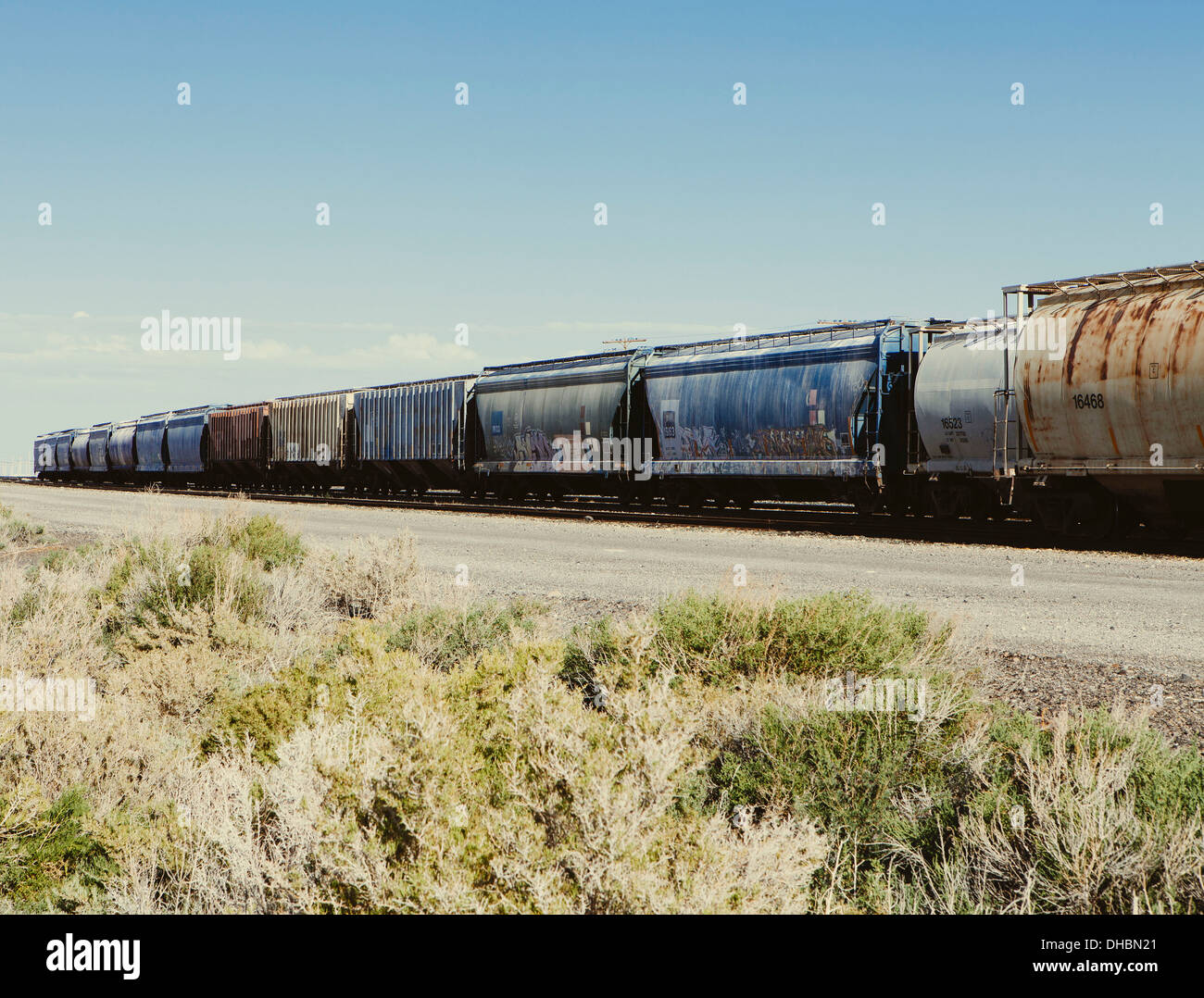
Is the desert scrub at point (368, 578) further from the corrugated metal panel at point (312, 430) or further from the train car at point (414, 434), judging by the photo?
the corrugated metal panel at point (312, 430)

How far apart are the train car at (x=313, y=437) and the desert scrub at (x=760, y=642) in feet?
116

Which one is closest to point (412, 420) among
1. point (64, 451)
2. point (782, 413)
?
point (782, 413)

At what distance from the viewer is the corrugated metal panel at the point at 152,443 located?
5812cm

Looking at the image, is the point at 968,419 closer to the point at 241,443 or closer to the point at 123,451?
the point at 241,443

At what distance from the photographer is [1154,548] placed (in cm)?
1709

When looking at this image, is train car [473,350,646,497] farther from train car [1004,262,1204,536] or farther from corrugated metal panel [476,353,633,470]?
train car [1004,262,1204,536]

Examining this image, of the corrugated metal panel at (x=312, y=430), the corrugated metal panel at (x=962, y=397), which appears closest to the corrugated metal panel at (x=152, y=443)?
the corrugated metal panel at (x=312, y=430)

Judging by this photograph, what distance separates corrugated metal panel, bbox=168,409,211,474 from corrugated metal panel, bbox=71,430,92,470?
16.5 metres

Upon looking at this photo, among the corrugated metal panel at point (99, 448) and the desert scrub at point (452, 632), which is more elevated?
the corrugated metal panel at point (99, 448)

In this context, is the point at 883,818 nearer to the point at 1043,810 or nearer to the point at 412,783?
the point at 1043,810

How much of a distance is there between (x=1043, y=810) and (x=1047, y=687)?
356cm

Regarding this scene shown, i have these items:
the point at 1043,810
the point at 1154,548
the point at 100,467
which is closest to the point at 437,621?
the point at 1043,810

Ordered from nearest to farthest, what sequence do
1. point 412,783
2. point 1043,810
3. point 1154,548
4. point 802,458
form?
point 412,783 < point 1043,810 < point 1154,548 < point 802,458

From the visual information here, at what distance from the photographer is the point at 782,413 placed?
23391mm
